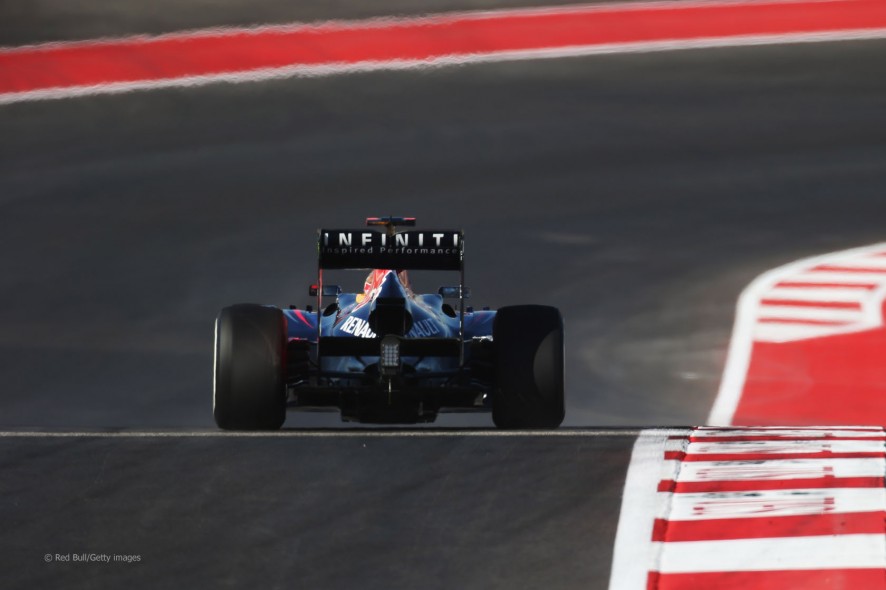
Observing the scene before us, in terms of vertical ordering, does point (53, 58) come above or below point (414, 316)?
above

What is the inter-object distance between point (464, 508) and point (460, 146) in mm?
14543

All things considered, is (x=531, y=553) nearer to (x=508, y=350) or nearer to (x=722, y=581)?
(x=722, y=581)

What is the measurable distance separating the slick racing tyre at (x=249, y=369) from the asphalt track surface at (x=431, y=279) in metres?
0.78

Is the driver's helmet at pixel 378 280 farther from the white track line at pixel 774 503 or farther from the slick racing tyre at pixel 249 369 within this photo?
the white track line at pixel 774 503

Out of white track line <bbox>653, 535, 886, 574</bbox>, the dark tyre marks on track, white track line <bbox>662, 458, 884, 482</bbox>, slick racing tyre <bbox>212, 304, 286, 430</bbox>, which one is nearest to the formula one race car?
slick racing tyre <bbox>212, 304, 286, 430</bbox>

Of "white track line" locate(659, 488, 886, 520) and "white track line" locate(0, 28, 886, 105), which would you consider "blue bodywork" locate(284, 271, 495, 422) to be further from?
"white track line" locate(0, 28, 886, 105)

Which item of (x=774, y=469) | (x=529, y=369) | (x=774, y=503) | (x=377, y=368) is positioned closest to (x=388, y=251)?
(x=377, y=368)

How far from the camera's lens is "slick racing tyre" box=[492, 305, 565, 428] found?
12.3m

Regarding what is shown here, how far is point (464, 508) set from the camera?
382 inches

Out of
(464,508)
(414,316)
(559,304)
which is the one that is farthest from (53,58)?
(464,508)

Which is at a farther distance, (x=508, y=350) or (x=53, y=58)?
(x=53, y=58)

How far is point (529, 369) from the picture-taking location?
12.3 meters

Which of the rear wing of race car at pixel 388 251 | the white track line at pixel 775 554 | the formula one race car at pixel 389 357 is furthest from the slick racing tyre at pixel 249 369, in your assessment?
the white track line at pixel 775 554

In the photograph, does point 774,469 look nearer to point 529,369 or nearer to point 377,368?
point 529,369
